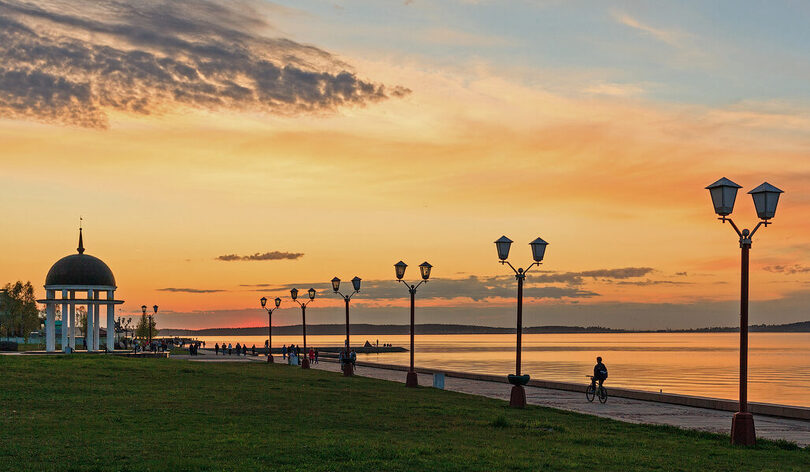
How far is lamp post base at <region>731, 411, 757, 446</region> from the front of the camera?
18.5 metres

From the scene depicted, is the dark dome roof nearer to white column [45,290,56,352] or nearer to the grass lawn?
white column [45,290,56,352]

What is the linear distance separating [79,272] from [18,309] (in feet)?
263

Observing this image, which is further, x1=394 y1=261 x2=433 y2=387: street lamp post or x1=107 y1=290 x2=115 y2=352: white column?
x1=107 y1=290 x2=115 y2=352: white column

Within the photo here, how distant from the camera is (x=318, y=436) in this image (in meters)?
18.5

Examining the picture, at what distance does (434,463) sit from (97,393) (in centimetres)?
1729

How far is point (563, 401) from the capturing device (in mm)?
32750

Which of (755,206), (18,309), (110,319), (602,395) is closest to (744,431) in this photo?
(755,206)

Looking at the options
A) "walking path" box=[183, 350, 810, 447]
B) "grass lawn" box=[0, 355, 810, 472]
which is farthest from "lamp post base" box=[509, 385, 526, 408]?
"walking path" box=[183, 350, 810, 447]

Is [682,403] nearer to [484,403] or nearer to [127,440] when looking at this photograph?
[484,403]

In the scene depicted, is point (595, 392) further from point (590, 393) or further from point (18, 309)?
point (18, 309)

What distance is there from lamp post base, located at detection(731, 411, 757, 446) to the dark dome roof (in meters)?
67.5

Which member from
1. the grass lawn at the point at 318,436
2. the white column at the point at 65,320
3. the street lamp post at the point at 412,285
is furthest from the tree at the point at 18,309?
the grass lawn at the point at 318,436

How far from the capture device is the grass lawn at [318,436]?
15.2m

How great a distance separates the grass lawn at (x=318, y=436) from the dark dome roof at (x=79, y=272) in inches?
1824
